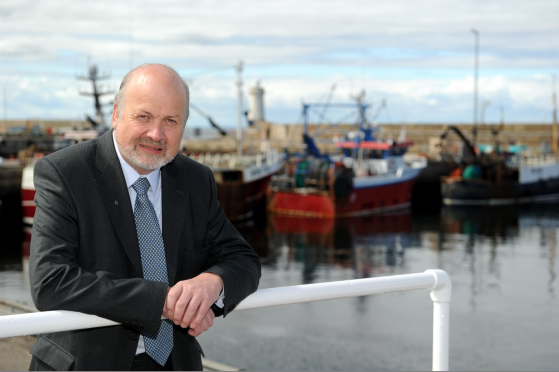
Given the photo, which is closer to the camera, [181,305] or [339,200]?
[181,305]

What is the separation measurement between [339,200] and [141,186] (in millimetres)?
29812

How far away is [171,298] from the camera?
6.43 ft

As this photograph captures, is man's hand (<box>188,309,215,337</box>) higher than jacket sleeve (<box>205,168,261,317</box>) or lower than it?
lower

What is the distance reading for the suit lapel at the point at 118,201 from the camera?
2.11m

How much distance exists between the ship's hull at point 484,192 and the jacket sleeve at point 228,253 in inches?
1505

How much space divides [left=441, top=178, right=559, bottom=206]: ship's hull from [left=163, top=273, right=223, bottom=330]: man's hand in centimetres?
3855

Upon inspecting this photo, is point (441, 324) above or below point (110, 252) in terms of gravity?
below

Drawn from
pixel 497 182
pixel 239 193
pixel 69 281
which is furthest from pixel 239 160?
pixel 69 281

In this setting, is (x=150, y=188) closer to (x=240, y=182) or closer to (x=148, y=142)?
(x=148, y=142)

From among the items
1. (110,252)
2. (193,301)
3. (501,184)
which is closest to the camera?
(193,301)

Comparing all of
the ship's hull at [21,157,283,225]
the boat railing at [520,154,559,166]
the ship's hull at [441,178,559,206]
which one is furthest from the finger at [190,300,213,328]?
the boat railing at [520,154,559,166]

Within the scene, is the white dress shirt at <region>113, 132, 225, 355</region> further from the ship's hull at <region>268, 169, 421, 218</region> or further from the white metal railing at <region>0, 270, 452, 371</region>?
the ship's hull at <region>268, 169, 421, 218</region>

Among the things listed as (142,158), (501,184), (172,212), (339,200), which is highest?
(142,158)

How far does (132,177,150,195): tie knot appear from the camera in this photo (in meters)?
2.20
